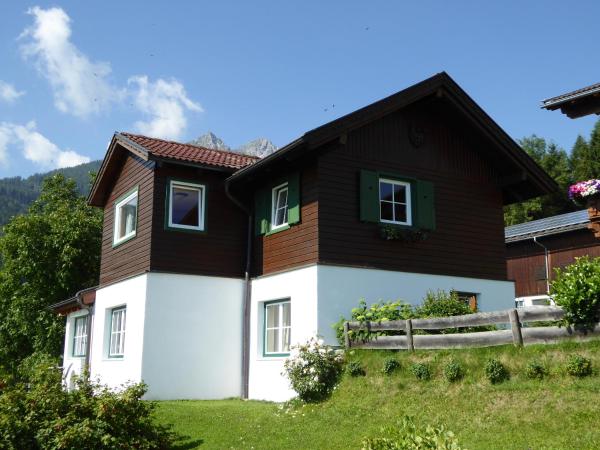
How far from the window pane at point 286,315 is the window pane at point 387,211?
3.09m

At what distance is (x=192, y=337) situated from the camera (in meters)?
16.3

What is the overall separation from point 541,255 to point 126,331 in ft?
57.4

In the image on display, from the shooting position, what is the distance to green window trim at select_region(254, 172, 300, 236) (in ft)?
51.1

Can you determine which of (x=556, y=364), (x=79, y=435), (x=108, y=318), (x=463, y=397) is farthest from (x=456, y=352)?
(x=108, y=318)

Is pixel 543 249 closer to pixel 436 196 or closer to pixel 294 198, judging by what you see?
pixel 436 196

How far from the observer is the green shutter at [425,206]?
53.2 feet

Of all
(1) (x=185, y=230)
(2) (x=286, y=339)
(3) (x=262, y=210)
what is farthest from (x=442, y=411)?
(1) (x=185, y=230)

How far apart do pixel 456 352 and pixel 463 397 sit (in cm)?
117

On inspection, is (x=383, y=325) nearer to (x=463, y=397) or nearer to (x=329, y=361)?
(x=329, y=361)

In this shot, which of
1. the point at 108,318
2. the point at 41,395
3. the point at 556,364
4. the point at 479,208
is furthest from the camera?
the point at 108,318

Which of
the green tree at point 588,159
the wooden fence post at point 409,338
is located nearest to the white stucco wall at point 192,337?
the wooden fence post at point 409,338

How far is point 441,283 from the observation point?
16.3 meters

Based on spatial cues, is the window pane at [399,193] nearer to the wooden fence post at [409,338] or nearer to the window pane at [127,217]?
the wooden fence post at [409,338]

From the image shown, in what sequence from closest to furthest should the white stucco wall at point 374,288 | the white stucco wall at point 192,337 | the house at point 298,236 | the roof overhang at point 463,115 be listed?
the white stucco wall at point 374,288 → the roof overhang at point 463,115 → the house at point 298,236 → the white stucco wall at point 192,337
